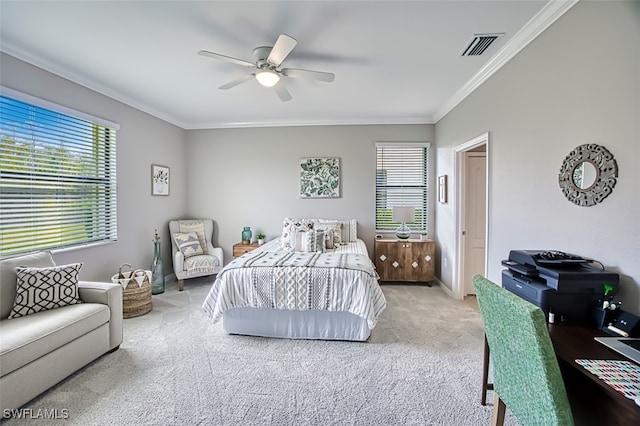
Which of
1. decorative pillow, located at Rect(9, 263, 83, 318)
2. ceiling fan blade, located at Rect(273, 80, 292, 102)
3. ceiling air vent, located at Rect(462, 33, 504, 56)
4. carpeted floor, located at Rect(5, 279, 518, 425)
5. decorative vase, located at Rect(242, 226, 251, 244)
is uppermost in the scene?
ceiling air vent, located at Rect(462, 33, 504, 56)

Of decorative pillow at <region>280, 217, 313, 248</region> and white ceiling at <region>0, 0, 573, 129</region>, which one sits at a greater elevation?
white ceiling at <region>0, 0, 573, 129</region>

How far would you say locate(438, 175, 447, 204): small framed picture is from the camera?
14.0ft

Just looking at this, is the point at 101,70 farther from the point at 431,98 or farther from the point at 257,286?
the point at 431,98

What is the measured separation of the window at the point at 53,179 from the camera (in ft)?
8.45

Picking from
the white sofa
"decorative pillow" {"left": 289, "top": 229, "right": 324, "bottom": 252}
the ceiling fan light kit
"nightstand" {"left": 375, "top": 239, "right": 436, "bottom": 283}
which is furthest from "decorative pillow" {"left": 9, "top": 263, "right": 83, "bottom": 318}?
"nightstand" {"left": 375, "top": 239, "right": 436, "bottom": 283}

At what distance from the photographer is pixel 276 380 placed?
2150 mm

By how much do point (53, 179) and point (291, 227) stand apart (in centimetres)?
283

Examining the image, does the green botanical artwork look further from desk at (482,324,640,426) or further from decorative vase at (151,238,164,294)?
desk at (482,324,640,426)

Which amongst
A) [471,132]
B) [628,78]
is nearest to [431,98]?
[471,132]

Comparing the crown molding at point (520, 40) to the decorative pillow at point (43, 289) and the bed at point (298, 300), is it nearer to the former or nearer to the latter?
the bed at point (298, 300)

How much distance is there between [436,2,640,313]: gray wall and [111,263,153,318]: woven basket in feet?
13.1

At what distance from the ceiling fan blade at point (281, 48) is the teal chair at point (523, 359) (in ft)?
6.74

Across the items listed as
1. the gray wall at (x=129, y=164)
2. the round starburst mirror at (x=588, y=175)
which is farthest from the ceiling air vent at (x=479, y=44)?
the gray wall at (x=129, y=164)

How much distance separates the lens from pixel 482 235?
3979 millimetres
